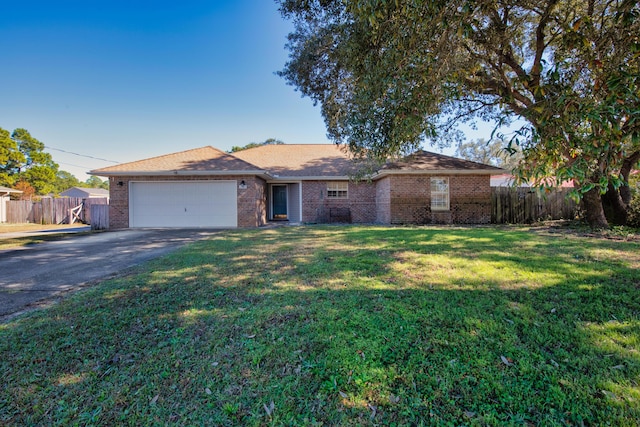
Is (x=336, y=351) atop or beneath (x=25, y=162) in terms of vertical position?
beneath

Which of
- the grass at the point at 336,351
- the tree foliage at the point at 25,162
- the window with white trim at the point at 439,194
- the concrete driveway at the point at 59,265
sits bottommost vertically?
the grass at the point at 336,351

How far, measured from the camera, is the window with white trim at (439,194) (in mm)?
14094

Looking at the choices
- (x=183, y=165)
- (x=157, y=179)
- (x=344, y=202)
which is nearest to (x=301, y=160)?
(x=344, y=202)

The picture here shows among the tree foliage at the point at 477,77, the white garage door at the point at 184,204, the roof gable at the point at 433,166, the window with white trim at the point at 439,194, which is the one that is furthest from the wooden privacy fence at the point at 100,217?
the window with white trim at the point at 439,194

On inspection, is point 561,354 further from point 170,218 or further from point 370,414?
point 170,218

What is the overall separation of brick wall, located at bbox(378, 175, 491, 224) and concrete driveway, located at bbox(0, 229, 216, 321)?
981 centimetres

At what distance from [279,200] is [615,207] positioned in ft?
52.3

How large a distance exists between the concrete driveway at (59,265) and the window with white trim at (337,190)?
8799 mm

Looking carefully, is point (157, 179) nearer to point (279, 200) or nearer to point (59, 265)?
point (279, 200)

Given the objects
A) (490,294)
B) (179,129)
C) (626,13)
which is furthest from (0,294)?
(179,129)

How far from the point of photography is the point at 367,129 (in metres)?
5.25

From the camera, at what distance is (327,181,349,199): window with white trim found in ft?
53.1

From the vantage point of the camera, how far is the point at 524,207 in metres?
14.5

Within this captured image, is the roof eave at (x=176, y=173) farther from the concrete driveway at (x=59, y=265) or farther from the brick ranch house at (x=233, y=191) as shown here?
the concrete driveway at (x=59, y=265)
